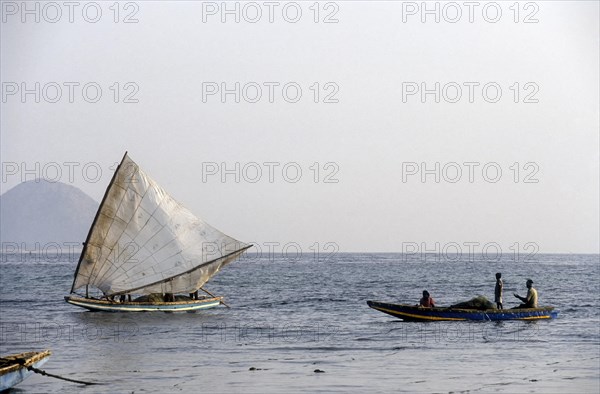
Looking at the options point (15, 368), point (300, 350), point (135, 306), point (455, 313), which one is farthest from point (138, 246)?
point (15, 368)

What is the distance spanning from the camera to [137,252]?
52.9 meters

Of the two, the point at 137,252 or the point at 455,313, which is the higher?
the point at 137,252

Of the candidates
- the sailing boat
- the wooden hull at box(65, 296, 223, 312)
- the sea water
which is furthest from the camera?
the sailing boat

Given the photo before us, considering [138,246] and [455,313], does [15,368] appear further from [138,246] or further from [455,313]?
[138,246]

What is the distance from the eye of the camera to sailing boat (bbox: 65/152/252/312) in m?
52.6

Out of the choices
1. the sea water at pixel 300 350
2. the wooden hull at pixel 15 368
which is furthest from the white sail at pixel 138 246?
the wooden hull at pixel 15 368

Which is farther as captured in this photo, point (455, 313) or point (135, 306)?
point (135, 306)

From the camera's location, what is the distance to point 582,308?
5972 centimetres

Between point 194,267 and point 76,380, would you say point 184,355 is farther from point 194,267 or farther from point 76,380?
point 194,267

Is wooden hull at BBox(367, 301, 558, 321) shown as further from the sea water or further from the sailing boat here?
the sailing boat

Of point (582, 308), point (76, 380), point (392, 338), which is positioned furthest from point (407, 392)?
point (582, 308)

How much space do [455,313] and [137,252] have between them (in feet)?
59.8

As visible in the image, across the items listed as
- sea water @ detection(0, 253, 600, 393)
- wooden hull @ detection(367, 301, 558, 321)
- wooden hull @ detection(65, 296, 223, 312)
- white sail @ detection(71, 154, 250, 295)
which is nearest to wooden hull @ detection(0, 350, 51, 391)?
sea water @ detection(0, 253, 600, 393)

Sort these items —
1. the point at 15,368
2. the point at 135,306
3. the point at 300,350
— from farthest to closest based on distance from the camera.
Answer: the point at 135,306 < the point at 300,350 < the point at 15,368
